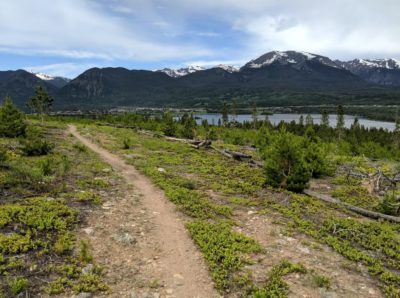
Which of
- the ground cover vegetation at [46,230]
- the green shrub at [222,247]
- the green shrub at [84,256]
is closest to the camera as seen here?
the ground cover vegetation at [46,230]

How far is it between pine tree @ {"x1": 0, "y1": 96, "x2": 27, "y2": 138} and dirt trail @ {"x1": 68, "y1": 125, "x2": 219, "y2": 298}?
21324 millimetres

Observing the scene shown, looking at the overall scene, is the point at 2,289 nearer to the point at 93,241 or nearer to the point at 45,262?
the point at 45,262

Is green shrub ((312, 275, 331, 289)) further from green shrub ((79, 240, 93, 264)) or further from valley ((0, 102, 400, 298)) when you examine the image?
green shrub ((79, 240, 93, 264))

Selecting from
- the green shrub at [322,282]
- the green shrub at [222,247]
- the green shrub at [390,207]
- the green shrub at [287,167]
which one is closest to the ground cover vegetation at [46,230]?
the green shrub at [222,247]

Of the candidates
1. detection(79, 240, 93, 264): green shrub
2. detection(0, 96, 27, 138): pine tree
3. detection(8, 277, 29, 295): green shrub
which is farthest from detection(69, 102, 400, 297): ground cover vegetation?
detection(0, 96, 27, 138): pine tree

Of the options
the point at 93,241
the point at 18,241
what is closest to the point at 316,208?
the point at 93,241

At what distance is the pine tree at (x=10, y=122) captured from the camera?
29.9 meters

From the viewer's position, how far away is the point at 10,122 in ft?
99.2

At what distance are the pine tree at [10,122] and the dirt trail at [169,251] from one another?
2132 cm

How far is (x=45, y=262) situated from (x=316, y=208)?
11.1 metres

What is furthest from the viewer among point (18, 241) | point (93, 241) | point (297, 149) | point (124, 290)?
point (297, 149)

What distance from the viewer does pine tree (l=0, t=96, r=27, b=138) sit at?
1176 inches

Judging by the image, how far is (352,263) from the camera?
9.62m

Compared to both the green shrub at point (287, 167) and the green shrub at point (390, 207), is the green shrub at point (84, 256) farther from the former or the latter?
the green shrub at point (390, 207)
